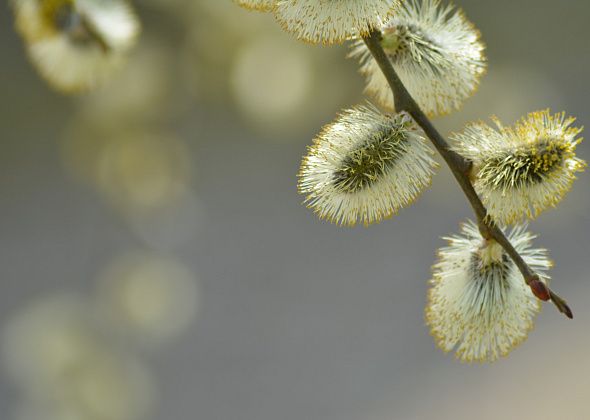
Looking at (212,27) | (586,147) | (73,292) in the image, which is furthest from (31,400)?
(586,147)

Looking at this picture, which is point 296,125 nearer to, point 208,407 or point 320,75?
point 320,75

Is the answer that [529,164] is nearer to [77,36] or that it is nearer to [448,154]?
[448,154]

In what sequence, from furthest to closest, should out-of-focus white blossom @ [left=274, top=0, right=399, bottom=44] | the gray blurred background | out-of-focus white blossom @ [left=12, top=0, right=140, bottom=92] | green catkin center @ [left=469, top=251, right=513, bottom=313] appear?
the gray blurred background, out-of-focus white blossom @ [left=12, top=0, right=140, bottom=92], green catkin center @ [left=469, top=251, right=513, bottom=313], out-of-focus white blossom @ [left=274, top=0, right=399, bottom=44]

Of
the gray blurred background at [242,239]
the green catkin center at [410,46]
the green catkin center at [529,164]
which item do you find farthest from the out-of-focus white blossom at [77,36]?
the gray blurred background at [242,239]

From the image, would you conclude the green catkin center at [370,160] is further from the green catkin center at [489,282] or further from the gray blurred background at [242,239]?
the gray blurred background at [242,239]

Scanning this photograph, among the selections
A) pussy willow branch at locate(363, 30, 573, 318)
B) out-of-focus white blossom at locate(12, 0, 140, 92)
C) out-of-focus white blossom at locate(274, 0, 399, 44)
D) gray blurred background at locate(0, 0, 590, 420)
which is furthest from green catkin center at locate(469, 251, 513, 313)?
gray blurred background at locate(0, 0, 590, 420)

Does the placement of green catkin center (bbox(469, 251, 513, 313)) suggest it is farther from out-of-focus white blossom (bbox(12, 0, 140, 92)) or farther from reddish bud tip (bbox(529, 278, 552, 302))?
out-of-focus white blossom (bbox(12, 0, 140, 92))

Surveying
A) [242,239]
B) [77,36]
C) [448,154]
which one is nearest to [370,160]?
[448,154]
